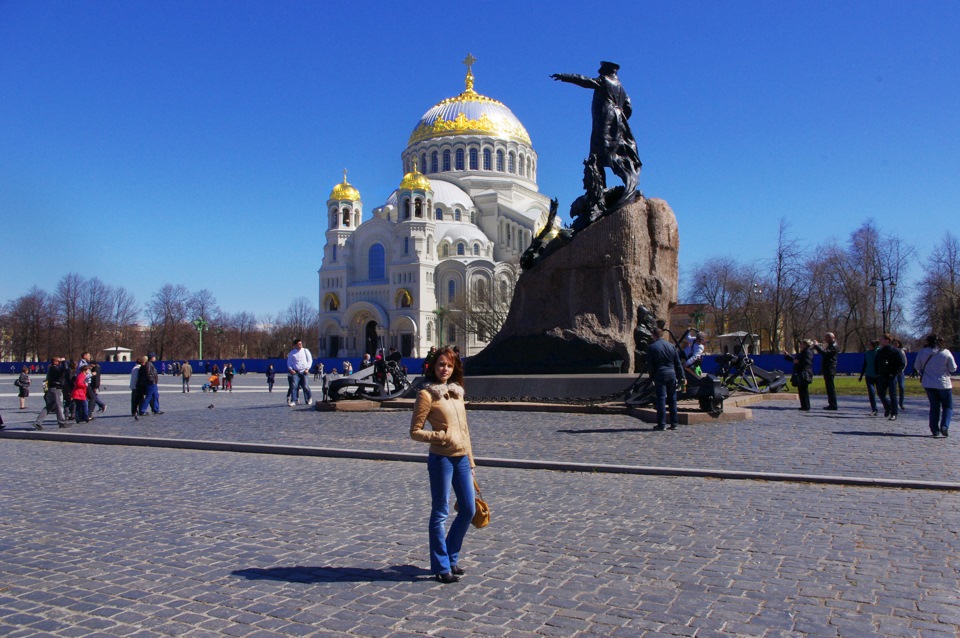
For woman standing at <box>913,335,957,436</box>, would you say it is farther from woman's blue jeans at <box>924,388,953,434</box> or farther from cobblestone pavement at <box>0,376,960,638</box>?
cobblestone pavement at <box>0,376,960,638</box>

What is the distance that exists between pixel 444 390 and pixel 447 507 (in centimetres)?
64

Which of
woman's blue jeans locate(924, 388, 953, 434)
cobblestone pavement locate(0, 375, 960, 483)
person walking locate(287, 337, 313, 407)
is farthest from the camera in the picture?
person walking locate(287, 337, 313, 407)

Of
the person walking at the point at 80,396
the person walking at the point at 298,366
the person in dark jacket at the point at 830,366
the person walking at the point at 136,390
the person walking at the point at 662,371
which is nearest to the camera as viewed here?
the person walking at the point at 662,371

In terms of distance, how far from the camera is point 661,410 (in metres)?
10.5

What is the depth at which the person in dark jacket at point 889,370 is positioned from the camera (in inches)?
484

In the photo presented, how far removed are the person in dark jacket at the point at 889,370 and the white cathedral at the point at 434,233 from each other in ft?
177

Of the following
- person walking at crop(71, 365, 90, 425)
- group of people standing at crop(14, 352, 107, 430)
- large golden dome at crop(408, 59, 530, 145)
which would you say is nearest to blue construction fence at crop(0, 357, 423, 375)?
large golden dome at crop(408, 59, 530, 145)

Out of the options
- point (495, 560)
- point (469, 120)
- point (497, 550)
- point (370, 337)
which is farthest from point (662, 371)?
point (469, 120)

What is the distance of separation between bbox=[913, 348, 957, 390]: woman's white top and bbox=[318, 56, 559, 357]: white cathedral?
5600 cm

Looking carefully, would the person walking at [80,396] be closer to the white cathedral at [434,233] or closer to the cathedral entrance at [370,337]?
the white cathedral at [434,233]

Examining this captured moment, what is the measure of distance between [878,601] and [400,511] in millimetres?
3350

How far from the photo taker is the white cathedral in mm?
Answer: 71812

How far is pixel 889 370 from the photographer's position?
40.8 ft

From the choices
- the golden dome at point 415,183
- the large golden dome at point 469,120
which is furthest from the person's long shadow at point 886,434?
the large golden dome at point 469,120
